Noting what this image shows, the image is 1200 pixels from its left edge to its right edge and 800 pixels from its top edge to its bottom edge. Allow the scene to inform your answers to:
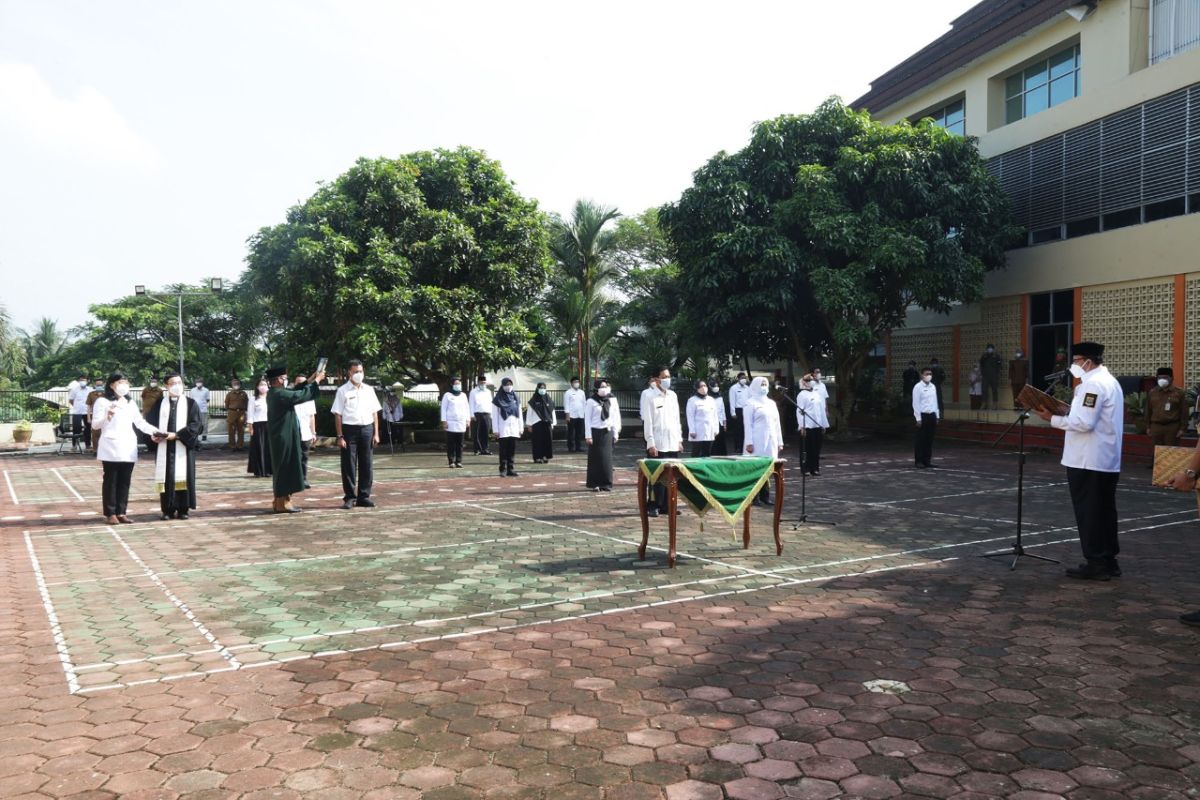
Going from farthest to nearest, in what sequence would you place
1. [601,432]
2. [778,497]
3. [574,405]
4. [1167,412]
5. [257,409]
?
[574,405], [257,409], [1167,412], [601,432], [778,497]

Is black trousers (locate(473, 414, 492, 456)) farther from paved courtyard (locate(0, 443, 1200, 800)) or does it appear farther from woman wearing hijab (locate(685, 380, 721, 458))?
paved courtyard (locate(0, 443, 1200, 800))

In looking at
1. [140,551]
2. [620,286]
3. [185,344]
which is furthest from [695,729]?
[185,344]

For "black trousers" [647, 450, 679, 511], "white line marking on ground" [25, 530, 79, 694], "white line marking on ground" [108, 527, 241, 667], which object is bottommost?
"white line marking on ground" [25, 530, 79, 694]

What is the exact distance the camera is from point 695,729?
3945 mm

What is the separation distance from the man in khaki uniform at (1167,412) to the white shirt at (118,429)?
16.2 m

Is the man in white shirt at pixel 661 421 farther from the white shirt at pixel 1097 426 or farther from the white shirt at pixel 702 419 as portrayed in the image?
the white shirt at pixel 1097 426

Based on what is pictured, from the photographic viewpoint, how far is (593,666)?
4832mm

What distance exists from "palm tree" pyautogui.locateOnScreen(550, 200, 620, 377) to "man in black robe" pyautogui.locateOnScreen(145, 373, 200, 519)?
731 inches

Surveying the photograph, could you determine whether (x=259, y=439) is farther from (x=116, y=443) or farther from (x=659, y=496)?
(x=659, y=496)

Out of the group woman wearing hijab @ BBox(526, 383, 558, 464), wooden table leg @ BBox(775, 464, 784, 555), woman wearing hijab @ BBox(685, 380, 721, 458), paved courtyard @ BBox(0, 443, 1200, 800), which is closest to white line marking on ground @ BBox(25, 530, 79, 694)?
paved courtyard @ BBox(0, 443, 1200, 800)

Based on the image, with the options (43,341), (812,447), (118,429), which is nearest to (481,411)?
(812,447)

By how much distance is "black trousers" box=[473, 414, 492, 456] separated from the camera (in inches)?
809

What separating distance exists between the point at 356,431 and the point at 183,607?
5321mm

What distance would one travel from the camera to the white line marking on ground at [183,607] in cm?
510
